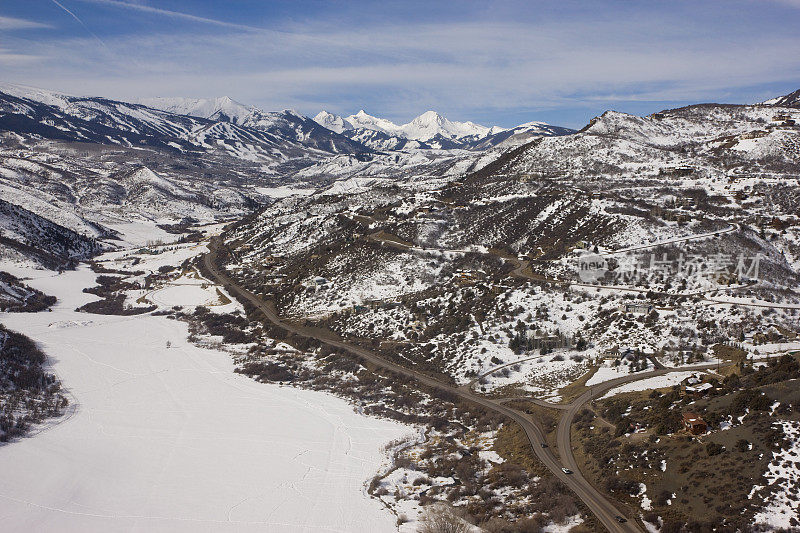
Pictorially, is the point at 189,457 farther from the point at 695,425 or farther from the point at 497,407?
the point at 695,425

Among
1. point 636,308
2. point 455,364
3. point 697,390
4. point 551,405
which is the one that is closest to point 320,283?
point 455,364

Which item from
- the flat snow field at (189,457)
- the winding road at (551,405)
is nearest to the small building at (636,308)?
the winding road at (551,405)

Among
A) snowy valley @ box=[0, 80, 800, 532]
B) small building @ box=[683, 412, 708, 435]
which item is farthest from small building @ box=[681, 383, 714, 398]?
small building @ box=[683, 412, 708, 435]

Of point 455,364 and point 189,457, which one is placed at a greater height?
point 455,364

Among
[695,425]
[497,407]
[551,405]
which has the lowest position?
[497,407]

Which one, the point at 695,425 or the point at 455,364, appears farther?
the point at 455,364

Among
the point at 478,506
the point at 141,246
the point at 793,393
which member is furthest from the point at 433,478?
the point at 141,246

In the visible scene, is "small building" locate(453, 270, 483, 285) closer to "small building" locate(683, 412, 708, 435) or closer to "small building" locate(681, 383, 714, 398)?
"small building" locate(681, 383, 714, 398)
